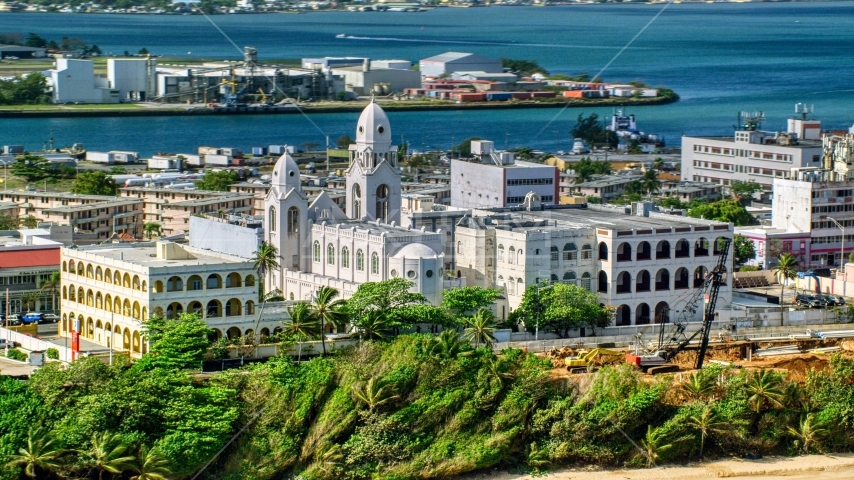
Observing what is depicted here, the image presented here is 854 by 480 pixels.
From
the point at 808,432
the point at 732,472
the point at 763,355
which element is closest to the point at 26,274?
the point at 763,355

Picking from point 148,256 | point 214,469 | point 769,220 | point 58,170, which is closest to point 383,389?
point 214,469

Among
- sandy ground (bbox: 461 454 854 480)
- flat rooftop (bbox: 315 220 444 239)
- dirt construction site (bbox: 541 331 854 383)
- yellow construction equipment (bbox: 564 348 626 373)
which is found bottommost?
sandy ground (bbox: 461 454 854 480)

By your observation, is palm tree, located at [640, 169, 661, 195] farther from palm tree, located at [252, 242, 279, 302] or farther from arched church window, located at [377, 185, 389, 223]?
palm tree, located at [252, 242, 279, 302]

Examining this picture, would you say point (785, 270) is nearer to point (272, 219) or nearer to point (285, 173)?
point (285, 173)

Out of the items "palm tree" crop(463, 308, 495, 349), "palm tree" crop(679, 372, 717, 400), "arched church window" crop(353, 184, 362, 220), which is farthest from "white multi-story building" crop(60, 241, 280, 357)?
"palm tree" crop(679, 372, 717, 400)

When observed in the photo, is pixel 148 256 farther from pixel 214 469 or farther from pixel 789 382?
pixel 789 382

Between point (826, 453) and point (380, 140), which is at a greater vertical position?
point (380, 140)
